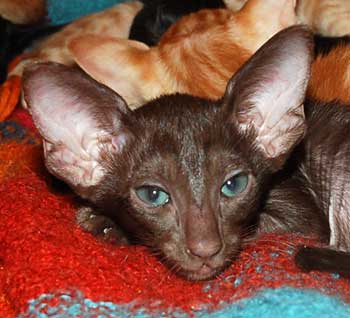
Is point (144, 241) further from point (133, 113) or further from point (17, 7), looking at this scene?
point (17, 7)

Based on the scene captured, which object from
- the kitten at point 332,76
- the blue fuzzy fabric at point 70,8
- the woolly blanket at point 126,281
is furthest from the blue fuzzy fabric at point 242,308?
the blue fuzzy fabric at point 70,8

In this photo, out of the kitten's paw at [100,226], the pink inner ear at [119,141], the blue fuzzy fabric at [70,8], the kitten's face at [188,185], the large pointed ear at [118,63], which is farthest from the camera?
the blue fuzzy fabric at [70,8]

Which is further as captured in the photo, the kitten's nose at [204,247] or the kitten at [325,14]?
the kitten at [325,14]

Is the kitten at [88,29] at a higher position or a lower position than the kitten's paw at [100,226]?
lower

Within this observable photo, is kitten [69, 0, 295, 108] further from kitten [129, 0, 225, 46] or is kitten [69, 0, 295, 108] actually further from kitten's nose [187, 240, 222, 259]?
kitten's nose [187, 240, 222, 259]

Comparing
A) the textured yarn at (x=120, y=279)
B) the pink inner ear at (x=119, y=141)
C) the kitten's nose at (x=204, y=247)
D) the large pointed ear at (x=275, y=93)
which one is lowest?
the textured yarn at (x=120, y=279)

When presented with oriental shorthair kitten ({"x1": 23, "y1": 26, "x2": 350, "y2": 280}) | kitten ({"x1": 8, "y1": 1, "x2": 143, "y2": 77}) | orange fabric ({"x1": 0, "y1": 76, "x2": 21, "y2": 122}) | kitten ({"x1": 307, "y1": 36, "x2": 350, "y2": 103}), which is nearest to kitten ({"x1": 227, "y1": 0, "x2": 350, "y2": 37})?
kitten ({"x1": 307, "y1": 36, "x2": 350, "y2": 103})

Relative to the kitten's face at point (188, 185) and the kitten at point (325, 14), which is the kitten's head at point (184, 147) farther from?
the kitten at point (325, 14)
